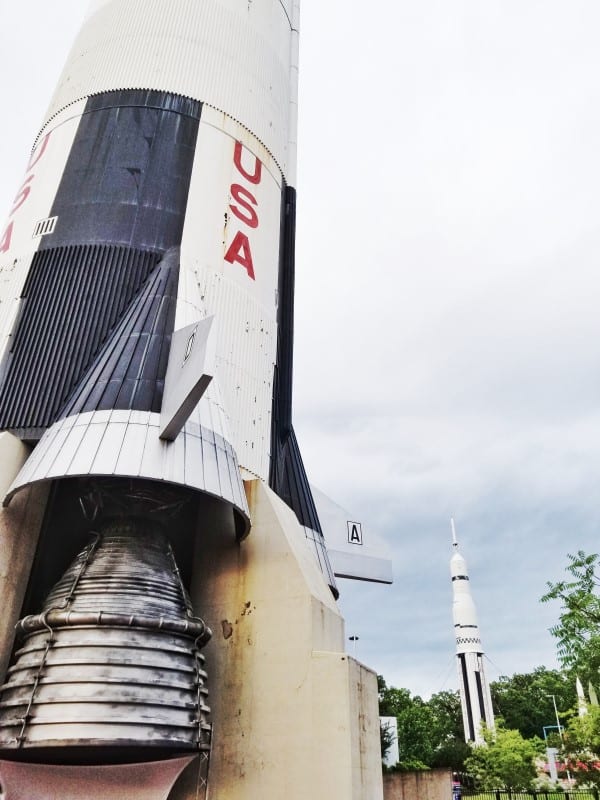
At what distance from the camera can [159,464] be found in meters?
9.27

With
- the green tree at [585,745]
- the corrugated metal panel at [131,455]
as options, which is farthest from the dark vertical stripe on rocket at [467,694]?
the corrugated metal panel at [131,455]

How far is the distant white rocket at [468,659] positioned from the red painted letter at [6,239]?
6717 cm

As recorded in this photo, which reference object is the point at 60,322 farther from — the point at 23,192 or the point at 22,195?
the point at 23,192

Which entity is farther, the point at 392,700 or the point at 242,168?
the point at 392,700

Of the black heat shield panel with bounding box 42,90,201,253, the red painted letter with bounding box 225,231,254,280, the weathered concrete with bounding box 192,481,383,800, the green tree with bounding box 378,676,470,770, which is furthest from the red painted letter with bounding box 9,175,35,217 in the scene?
the green tree with bounding box 378,676,470,770

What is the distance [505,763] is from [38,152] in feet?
145

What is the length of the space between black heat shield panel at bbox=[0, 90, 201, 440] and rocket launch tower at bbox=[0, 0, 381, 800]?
0.05 m

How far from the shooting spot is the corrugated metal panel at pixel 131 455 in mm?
9091

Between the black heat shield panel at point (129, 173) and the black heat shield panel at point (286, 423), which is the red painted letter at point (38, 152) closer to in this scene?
the black heat shield panel at point (129, 173)

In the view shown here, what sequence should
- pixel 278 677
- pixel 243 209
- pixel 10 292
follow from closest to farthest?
pixel 278 677, pixel 10 292, pixel 243 209

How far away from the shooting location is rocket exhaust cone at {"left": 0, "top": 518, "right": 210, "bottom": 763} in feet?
25.3

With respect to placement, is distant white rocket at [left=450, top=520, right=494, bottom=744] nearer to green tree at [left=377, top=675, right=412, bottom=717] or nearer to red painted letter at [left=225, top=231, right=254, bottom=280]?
green tree at [left=377, top=675, right=412, bottom=717]

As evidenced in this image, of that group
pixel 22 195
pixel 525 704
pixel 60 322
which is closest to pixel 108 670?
pixel 60 322

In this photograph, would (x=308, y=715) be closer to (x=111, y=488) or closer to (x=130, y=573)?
(x=130, y=573)
